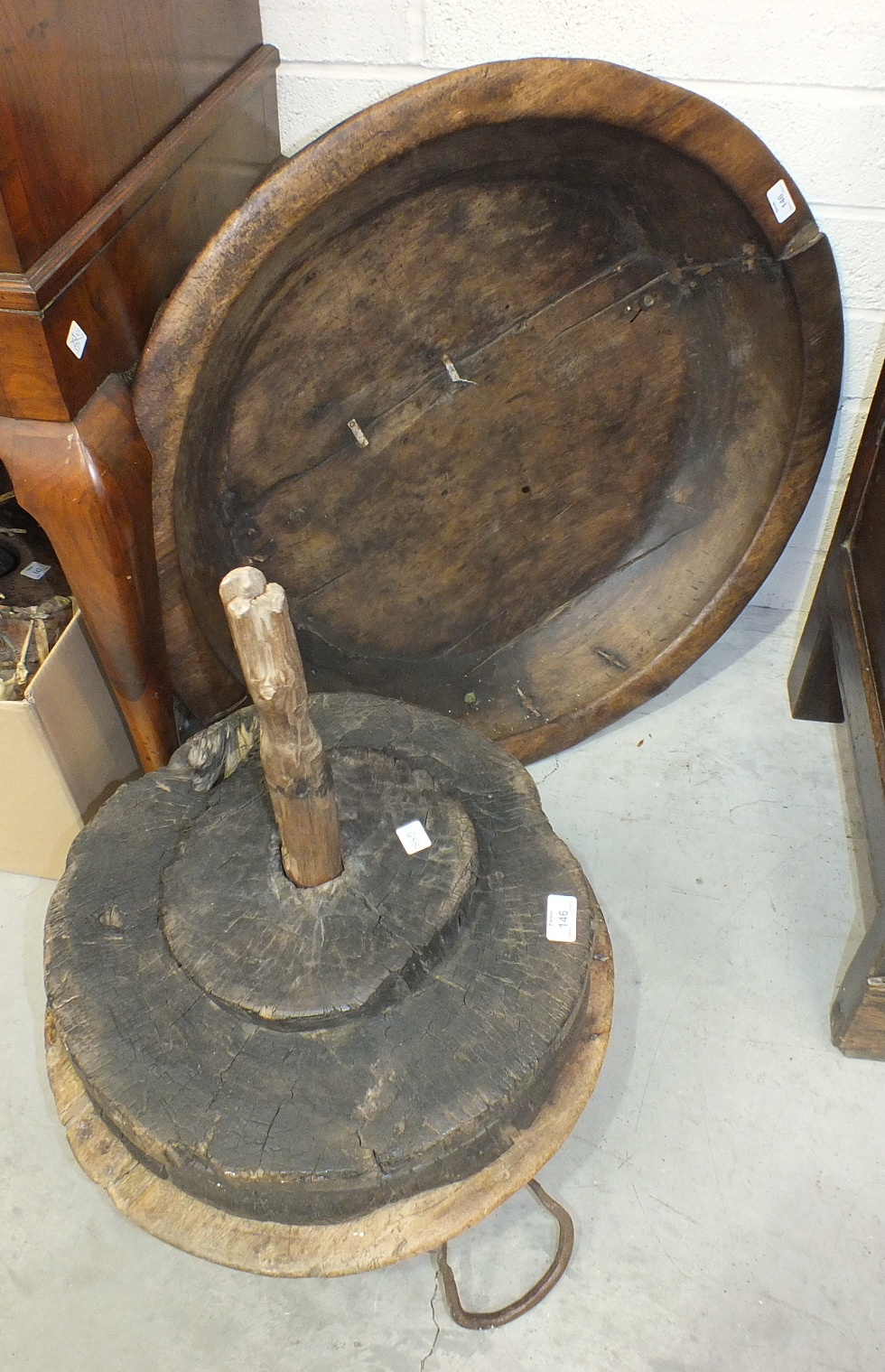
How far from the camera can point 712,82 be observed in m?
1.47

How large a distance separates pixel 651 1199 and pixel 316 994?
2.01 ft

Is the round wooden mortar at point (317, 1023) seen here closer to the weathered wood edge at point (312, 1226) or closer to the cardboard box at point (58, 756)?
the weathered wood edge at point (312, 1226)

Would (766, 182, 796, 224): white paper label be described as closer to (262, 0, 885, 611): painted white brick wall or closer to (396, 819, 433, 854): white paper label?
(262, 0, 885, 611): painted white brick wall

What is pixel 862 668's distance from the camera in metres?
1.53

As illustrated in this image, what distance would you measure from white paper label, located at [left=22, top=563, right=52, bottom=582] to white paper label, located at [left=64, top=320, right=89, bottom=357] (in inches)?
27.0

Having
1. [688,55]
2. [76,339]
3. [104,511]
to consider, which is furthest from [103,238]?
[688,55]

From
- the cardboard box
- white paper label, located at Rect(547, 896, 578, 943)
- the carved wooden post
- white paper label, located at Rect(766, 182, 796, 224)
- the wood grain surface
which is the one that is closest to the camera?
the carved wooden post

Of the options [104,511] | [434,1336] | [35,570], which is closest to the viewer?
[104,511]

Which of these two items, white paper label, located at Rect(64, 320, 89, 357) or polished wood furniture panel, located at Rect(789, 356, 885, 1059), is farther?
polished wood furniture panel, located at Rect(789, 356, 885, 1059)

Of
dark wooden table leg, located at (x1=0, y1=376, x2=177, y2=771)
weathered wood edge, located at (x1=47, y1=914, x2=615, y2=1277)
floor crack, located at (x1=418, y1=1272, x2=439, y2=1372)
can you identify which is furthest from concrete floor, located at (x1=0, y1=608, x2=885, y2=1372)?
dark wooden table leg, located at (x1=0, y1=376, x2=177, y2=771)

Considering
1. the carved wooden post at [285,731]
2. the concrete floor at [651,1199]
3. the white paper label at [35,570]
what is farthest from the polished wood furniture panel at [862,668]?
the white paper label at [35,570]

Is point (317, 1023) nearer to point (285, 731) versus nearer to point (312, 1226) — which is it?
point (312, 1226)

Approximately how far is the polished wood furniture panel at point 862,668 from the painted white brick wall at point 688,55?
321 millimetres

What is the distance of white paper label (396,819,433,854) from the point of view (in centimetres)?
116
